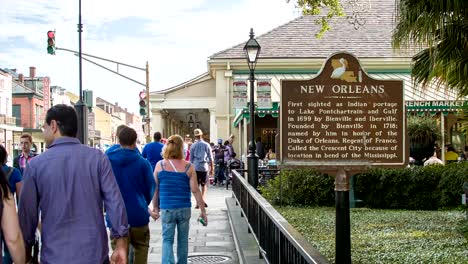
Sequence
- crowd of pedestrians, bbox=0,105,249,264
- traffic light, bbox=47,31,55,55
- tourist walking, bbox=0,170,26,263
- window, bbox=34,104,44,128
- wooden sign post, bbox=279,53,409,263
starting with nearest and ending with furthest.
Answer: tourist walking, bbox=0,170,26,263
crowd of pedestrians, bbox=0,105,249,264
wooden sign post, bbox=279,53,409,263
traffic light, bbox=47,31,55,55
window, bbox=34,104,44,128

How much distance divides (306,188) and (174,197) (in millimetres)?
6523

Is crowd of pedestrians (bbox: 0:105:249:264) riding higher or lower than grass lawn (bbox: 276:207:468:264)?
higher

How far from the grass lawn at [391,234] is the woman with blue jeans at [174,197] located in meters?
1.70

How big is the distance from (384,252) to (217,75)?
23056mm

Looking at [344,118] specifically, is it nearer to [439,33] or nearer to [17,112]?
[439,33]

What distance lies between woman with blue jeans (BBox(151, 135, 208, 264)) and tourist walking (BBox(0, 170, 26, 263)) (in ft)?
11.5

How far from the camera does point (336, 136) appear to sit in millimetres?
5734

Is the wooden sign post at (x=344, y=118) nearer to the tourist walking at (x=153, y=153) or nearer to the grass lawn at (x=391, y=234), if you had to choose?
the grass lawn at (x=391, y=234)

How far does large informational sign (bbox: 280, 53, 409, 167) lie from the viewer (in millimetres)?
5699

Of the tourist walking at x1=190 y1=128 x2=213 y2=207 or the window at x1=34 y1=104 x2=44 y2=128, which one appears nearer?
the tourist walking at x1=190 y1=128 x2=213 y2=207

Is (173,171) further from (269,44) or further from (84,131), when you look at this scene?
(269,44)

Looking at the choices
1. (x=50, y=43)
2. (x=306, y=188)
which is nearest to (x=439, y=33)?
(x=306, y=188)

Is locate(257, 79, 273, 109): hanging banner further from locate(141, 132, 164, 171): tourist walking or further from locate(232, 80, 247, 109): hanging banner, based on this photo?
locate(141, 132, 164, 171): tourist walking

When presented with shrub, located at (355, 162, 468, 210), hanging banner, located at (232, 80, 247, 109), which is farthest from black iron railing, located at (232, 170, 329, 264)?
hanging banner, located at (232, 80, 247, 109)
